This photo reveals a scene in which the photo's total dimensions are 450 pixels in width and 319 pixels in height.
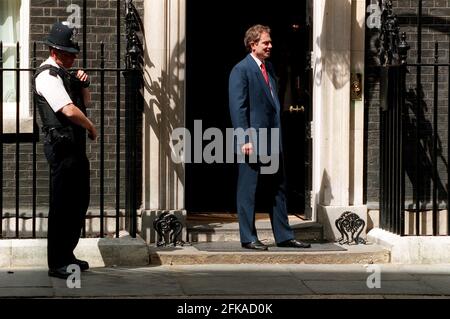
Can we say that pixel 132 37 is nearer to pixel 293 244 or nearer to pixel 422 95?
pixel 293 244

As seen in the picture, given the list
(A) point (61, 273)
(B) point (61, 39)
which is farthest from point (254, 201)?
(B) point (61, 39)

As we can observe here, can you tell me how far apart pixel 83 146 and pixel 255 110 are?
176cm

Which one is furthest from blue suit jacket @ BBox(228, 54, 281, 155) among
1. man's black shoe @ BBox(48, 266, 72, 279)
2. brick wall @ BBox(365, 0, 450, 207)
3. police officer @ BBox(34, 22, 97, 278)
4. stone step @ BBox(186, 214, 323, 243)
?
man's black shoe @ BBox(48, 266, 72, 279)

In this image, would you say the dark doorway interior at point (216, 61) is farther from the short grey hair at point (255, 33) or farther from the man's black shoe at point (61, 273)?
the man's black shoe at point (61, 273)

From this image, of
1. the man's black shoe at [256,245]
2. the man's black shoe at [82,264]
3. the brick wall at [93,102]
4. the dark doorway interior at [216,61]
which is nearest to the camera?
the man's black shoe at [82,264]

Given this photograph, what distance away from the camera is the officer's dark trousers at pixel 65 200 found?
888cm

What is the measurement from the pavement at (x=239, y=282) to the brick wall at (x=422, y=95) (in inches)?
54.1

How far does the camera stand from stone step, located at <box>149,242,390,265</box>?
989 cm

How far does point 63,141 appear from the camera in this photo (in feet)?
29.0

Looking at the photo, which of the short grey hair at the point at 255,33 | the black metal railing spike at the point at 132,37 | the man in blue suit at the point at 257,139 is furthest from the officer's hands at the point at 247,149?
the black metal railing spike at the point at 132,37

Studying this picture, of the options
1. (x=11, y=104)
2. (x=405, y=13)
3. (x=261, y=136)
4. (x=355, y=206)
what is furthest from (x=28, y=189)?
(x=405, y=13)

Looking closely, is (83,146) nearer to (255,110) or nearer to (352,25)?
(255,110)

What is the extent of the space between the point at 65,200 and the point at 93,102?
1.92 metres

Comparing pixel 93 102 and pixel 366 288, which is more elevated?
pixel 93 102
